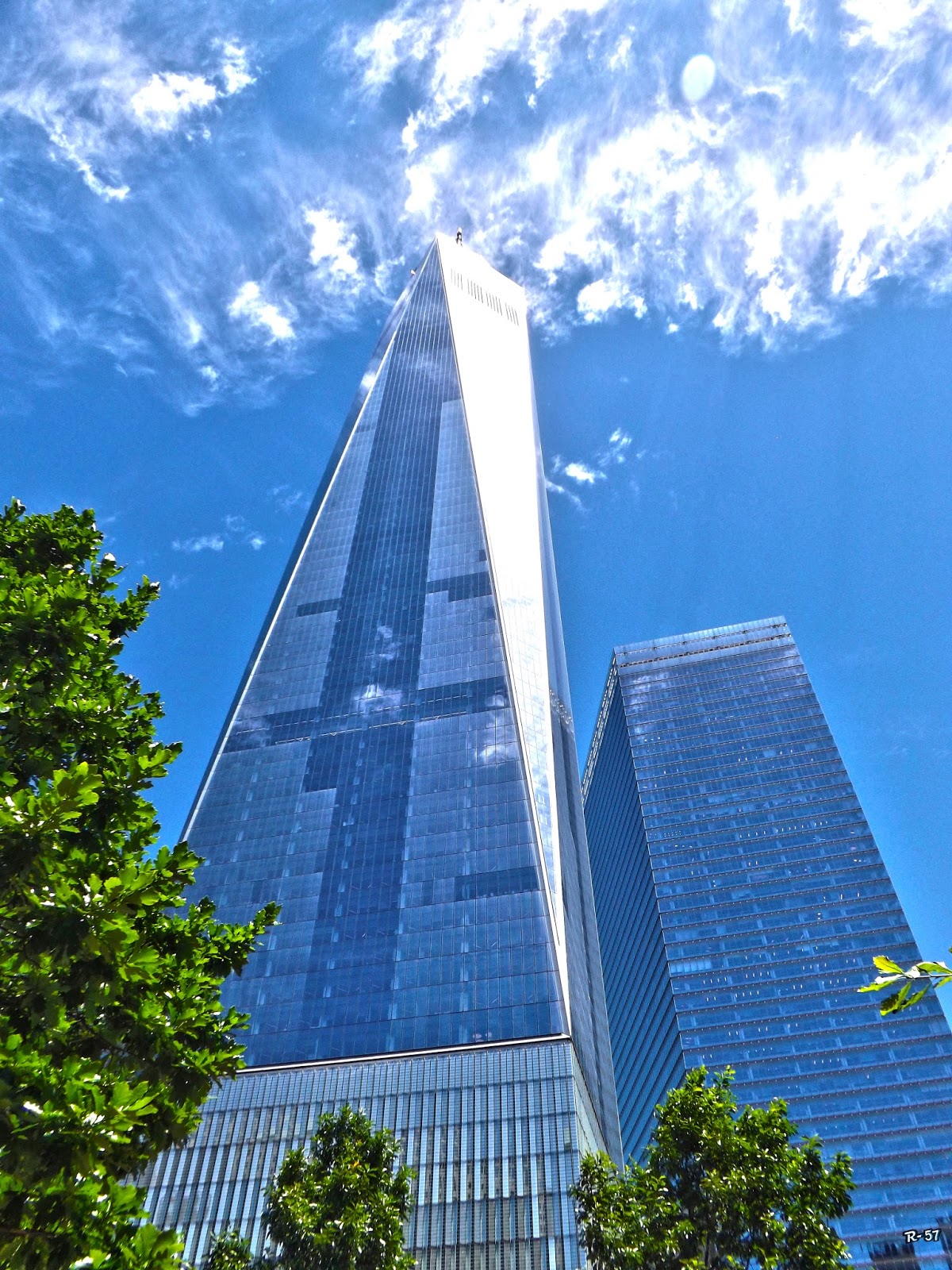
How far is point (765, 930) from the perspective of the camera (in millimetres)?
148125

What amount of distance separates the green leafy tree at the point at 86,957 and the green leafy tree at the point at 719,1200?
14407 millimetres

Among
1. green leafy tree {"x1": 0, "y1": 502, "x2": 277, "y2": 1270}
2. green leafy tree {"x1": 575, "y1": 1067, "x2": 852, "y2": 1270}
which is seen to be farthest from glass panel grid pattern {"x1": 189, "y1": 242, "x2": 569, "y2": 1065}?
green leafy tree {"x1": 0, "y1": 502, "x2": 277, "y2": 1270}

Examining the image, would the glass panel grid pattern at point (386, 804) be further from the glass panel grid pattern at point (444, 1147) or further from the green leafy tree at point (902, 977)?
the green leafy tree at point (902, 977)

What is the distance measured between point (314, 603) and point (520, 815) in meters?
50.2

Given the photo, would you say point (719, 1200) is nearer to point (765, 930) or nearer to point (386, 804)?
point (386, 804)

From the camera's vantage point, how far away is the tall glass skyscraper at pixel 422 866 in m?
67.2

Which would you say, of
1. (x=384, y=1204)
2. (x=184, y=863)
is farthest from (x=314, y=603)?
(x=184, y=863)

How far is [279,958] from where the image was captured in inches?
3324

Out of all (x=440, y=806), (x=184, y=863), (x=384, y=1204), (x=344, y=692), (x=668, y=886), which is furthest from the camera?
(x=668, y=886)

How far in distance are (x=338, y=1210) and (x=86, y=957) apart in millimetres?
16599

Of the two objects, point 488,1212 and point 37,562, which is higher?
point 488,1212

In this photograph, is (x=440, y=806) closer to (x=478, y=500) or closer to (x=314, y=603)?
(x=314, y=603)

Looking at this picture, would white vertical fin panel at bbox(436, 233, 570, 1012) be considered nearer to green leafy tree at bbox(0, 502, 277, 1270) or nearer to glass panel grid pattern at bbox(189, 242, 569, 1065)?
glass panel grid pattern at bbox(189, 242, 569, 1065)

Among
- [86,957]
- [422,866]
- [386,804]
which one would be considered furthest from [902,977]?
[386,804]
